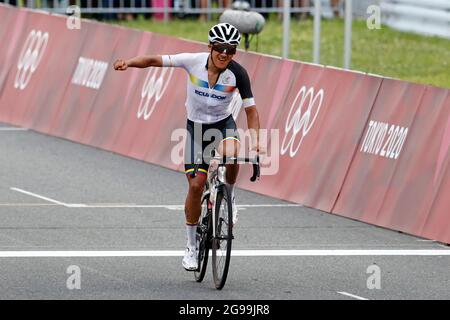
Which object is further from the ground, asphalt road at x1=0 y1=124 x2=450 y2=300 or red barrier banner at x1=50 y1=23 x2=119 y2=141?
red barrier banner at x1=50 y1=23 x2=119 y2=141

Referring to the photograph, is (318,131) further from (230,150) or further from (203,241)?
(230,150)

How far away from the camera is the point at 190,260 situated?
1230 cm

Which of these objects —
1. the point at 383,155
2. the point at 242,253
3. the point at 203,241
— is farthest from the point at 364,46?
the point at 203,241

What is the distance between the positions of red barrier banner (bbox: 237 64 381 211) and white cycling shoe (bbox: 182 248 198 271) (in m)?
4.11

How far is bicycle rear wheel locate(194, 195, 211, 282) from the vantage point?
12.2m

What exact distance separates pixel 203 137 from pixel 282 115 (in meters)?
5.28

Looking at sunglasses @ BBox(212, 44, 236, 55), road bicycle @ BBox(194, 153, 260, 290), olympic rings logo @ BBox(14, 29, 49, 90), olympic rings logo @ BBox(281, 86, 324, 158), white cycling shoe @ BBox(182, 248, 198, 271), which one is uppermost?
sunglasses @ BBox(212, 44, 236, 55)

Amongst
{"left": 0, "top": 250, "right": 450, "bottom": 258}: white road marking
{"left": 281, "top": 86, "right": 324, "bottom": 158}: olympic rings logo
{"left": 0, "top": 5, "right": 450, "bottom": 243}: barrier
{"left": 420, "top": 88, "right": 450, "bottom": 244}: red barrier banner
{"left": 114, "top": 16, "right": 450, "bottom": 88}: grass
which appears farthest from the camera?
{"left": 114, "top": 16, "right": 450, "bottom": 88}: grass

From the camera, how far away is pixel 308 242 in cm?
1444

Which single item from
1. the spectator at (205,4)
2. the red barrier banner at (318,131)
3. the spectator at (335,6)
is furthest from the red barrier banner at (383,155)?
the spectator at (335,6)

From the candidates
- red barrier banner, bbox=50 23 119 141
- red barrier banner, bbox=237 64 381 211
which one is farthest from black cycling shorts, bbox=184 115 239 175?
red barrier banner, bbox=50 23 119 141

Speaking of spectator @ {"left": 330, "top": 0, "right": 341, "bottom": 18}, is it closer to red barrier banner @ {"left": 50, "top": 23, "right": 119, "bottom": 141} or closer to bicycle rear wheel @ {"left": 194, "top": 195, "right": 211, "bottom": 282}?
red barrier banner @ {"left": 50, "top": 23, "right": 119, "bottom": 141}

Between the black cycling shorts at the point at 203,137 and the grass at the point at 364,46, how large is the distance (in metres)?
12.4

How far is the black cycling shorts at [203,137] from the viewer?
40.2 feet
